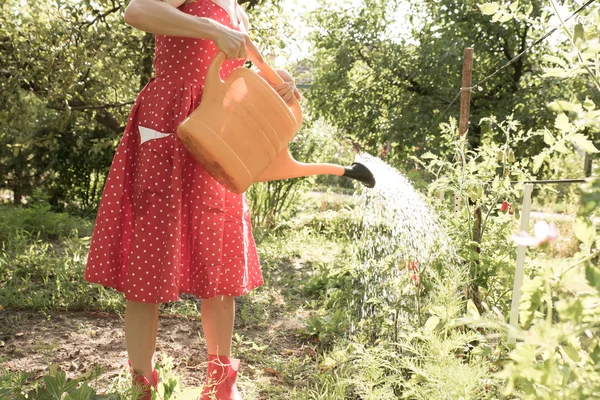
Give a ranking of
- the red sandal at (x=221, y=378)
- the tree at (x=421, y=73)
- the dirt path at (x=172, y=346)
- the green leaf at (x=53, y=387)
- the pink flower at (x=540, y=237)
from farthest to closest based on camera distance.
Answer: the tree at (x=421, y=73) < the dirt path at (x=172, y=346) < the red sandal at (x=221, y=378) < the green leaf at (x=53, y=387) < the pink flower at (x=540, y=237)

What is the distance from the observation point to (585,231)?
0.81 metres

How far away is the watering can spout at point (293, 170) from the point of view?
169 centimetres

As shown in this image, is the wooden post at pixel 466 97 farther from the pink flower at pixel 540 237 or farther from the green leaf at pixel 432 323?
the pink flower at pixel 540 237

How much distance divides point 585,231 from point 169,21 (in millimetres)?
1104

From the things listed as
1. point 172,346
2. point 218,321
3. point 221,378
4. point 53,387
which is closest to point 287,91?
point 218,321

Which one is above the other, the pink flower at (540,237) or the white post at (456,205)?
the white post at (456,205)

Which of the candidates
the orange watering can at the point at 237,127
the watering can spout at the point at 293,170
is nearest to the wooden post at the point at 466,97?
the watering can spout at the point at 293,170

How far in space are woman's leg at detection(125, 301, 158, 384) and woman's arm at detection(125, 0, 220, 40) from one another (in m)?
0.74

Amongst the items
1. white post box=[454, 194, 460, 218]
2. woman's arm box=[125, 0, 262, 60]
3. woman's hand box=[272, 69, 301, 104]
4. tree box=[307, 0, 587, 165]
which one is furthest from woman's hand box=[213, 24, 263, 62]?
tree box=[307, 0, 587, 165]

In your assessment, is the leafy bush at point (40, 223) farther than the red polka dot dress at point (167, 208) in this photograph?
Yes

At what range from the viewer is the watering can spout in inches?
66.4

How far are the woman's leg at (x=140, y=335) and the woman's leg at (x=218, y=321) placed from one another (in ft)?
0.57

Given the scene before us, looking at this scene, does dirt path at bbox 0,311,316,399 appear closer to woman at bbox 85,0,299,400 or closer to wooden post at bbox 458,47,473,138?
woman at bbox 85,0,299,400

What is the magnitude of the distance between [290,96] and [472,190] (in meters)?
0.88
